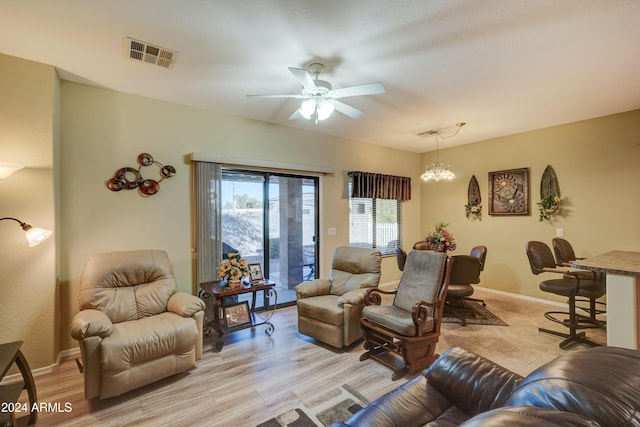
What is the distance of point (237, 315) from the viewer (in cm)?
324

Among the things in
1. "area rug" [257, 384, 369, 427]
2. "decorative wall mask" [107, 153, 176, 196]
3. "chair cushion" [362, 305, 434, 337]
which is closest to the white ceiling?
"decorative wall mask" [107, 153, 176, 196]

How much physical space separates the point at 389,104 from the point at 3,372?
13.2 feet

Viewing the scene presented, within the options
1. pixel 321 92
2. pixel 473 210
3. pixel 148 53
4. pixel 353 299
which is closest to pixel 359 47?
pixel 321 92

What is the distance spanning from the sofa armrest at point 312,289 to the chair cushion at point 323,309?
70 mm

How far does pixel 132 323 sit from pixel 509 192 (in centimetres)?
575

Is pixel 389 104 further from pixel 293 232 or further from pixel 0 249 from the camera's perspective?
pixel 0 249

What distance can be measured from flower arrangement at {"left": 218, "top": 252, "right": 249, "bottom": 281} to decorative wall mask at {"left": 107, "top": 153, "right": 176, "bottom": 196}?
1.21 meters

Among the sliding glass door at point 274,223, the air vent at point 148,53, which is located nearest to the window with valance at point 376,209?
the sliding glass door at point 274,223

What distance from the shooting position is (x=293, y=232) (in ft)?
14.7

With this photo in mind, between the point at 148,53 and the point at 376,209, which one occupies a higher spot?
the point at 148,53

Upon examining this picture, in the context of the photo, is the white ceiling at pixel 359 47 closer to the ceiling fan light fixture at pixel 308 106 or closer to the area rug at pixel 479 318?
the ceiling fan light fixture at pixel 308 106

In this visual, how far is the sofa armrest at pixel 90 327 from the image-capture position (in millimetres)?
2035

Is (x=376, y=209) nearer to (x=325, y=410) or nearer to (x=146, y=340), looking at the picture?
(x=325, y=410)

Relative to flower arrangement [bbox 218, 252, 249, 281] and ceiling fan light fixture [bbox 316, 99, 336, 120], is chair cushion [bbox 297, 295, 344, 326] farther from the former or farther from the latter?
ceiling fan light fixture [bbox 316, 99, 336, 120]
